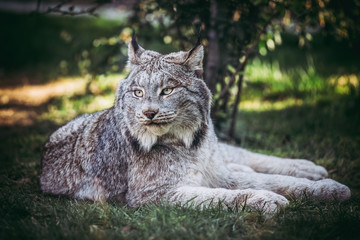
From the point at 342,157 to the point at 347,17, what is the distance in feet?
6.72

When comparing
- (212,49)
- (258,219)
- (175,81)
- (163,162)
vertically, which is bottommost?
(258,219)

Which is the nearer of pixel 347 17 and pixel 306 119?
pixel 347 17

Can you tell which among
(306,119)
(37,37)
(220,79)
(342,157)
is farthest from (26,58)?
(342,157)

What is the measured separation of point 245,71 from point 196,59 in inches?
80.3

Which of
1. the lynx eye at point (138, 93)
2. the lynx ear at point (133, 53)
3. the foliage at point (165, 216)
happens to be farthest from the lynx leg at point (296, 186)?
the lynx ear at point (133, 53)

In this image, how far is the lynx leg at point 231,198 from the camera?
9.98 feet

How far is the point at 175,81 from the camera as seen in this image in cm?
341

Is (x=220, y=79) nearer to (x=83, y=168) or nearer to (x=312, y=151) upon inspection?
(x=312, y=151)

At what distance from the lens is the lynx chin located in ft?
10.6

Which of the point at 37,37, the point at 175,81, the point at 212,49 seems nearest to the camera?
the point at 175,81

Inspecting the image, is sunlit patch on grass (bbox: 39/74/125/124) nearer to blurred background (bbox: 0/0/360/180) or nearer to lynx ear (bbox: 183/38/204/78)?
blurred background (bbox: 0/0/360/180)

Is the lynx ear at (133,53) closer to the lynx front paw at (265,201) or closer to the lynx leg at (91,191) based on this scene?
the lynx leg at (91,191)

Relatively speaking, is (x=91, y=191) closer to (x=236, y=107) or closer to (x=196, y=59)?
(x=196, y=59)

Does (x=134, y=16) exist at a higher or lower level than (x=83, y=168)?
higher
